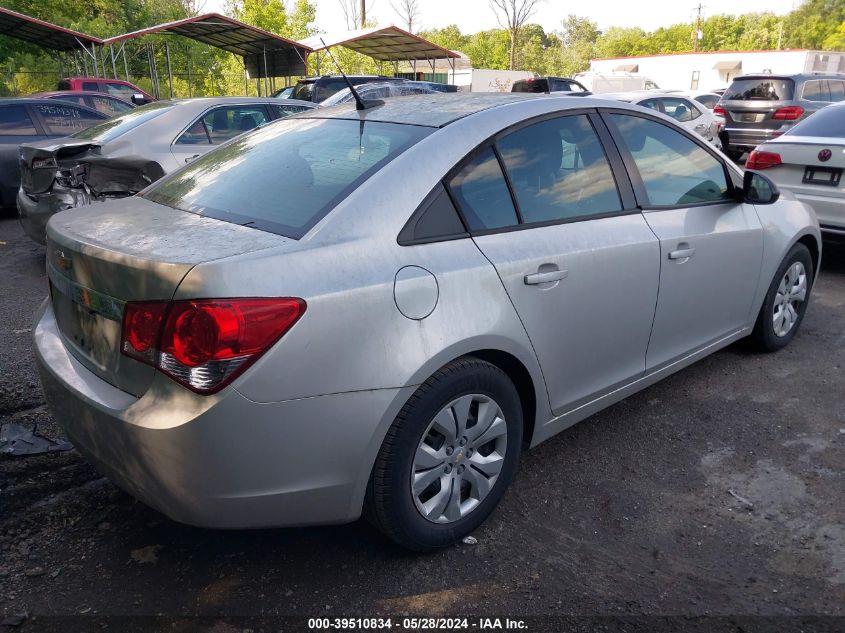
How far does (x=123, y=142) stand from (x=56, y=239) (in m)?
4.25

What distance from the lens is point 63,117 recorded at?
9.13 metres

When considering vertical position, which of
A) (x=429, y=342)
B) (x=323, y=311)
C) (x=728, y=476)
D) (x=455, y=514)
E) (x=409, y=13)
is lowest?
(x=728, y=476)

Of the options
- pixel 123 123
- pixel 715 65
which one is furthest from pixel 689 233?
pixel 715 65

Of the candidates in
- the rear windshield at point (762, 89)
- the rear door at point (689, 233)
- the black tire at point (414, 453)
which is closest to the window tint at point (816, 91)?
the rear windshield at point (762, 89)

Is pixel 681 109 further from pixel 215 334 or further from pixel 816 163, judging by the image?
pixel 215 334

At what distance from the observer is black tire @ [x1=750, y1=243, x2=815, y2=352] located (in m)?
4.20

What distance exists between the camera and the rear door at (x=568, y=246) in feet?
8.55

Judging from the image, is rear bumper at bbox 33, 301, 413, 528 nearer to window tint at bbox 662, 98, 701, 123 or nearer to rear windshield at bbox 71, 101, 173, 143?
rear windshield at bbox 71, 101, 173, 143

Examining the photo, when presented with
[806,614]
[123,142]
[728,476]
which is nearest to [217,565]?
[806,614]

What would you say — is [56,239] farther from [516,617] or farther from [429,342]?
[516,617]

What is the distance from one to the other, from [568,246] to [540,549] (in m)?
1.19

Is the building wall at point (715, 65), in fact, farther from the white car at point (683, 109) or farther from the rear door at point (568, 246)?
the rear door at point (568, 246)

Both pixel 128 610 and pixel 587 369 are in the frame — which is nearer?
pixel 128 610

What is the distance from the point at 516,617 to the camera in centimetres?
226
